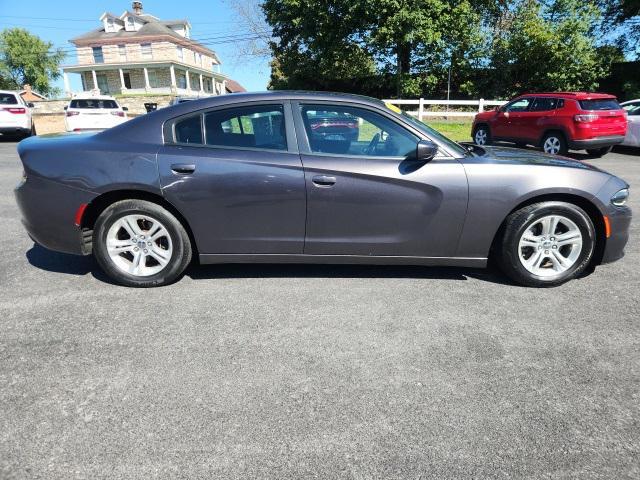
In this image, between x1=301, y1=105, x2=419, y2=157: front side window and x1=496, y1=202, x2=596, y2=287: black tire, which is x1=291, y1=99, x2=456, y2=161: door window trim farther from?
x1=496, y1=202, x2=596, y2=287: black tire

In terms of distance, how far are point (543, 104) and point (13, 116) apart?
1627 cm

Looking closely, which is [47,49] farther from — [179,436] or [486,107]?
[179,436]

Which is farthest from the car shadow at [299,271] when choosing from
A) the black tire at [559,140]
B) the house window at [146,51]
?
the house window at [146,51]

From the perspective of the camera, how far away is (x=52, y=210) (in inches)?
135

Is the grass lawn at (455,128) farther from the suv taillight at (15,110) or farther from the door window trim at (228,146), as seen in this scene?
the suv taillight at (15,110)

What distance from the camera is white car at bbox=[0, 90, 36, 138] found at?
1423 cm

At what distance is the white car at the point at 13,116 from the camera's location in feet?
46.7

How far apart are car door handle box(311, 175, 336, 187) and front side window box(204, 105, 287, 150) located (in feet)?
1.36

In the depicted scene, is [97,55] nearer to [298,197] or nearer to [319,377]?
[298,197]

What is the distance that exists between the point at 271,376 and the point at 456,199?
1914 mm

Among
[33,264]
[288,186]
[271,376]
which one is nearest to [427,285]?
[288,186]

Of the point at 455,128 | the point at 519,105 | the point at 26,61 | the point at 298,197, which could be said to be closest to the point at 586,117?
the point at 519,105

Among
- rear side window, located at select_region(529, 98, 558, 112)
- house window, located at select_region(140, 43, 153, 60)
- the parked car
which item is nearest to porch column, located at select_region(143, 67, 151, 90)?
house window, located at select_region(140, 43, 153, 60)

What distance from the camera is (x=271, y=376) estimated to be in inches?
95.0
